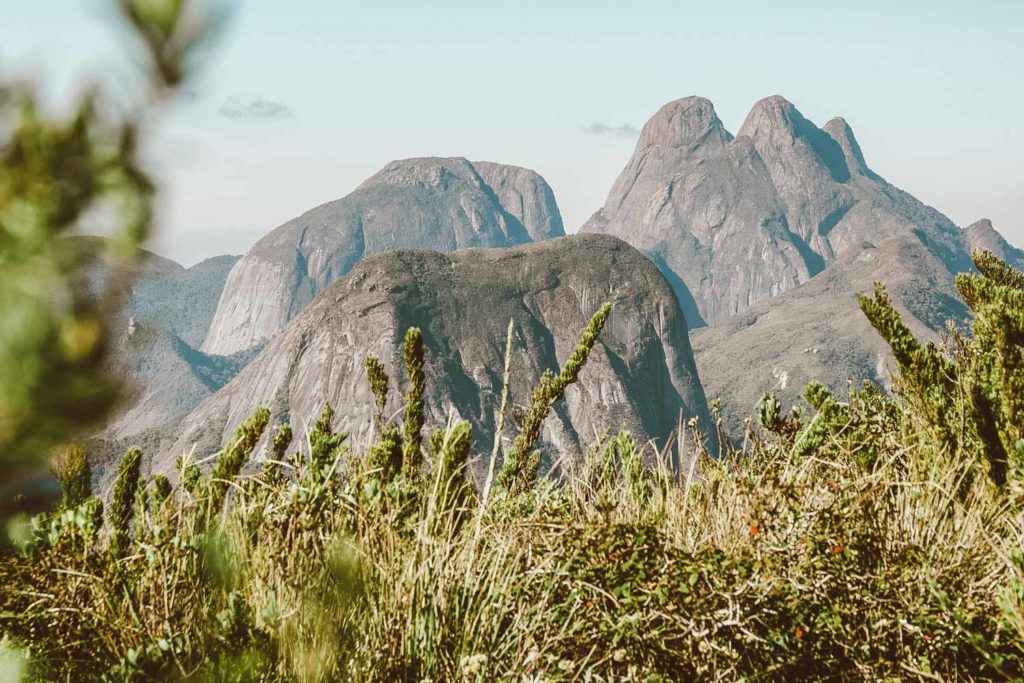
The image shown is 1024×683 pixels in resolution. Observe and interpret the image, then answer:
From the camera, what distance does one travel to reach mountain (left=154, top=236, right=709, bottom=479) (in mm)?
167375

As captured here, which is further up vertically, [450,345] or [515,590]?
[515,590]

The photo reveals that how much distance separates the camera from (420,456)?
6434 mm

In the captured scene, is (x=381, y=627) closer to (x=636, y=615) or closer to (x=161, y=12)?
(x=636, y=615)

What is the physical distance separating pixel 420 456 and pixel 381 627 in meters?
2.92

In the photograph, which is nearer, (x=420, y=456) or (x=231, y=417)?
(x=420, y=456)

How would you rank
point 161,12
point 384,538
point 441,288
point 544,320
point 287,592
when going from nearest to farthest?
point 161,12
point 287,592
point 384,538
point 441,288
point 544,320

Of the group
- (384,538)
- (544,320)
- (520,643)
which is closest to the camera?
(520,643)

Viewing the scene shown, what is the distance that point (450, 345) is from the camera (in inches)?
6811

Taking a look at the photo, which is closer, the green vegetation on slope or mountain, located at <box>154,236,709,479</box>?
the green vegetation on slope

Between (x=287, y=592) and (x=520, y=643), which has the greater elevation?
(x=287, y=592)

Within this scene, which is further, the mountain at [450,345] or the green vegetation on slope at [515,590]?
the mountain at [450,345]

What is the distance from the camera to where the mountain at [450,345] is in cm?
16738

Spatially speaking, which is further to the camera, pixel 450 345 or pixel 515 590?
pixel 450 345

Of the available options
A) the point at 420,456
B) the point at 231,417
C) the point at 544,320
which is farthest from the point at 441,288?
the point at 420,456
